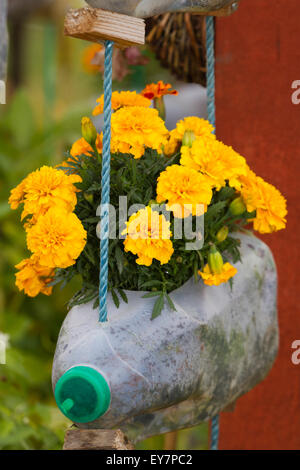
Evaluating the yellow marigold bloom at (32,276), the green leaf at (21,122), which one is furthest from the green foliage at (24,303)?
the yellow marigold bloom at (32,276)

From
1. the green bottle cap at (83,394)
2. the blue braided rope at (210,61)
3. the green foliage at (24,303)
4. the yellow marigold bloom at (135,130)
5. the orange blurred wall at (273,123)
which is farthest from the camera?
the green foliage at (24,303)

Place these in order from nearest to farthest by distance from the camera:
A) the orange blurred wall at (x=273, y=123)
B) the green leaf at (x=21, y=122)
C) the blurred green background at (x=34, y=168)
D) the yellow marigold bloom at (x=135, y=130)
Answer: the yellow marigold bloom at (x=135, y=130), the orange blurred wall at (x=273, y=123), the blurred green background at (x=34, y=168), the green leaf at (x=21, y=122)

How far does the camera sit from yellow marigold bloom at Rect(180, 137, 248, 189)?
96 centimetres

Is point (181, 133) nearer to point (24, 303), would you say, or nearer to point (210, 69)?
point (210, 69)

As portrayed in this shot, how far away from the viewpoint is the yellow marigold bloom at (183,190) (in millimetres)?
922

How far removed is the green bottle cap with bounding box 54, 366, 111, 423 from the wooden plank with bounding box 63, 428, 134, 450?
1.5 inches

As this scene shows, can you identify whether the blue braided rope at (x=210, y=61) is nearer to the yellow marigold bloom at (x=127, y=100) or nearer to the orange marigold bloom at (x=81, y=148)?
the yellow marigold bloom at (x=127, y=100)

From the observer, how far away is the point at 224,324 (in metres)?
1.04

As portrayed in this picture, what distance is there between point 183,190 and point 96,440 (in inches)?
16.0

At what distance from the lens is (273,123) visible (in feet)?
4.46

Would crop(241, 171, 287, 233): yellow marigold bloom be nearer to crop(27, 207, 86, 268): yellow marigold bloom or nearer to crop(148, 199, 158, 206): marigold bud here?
crop(148, 199, 158, 206): marigold bud

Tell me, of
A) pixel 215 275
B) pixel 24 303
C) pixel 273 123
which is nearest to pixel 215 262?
pixel 215 275
